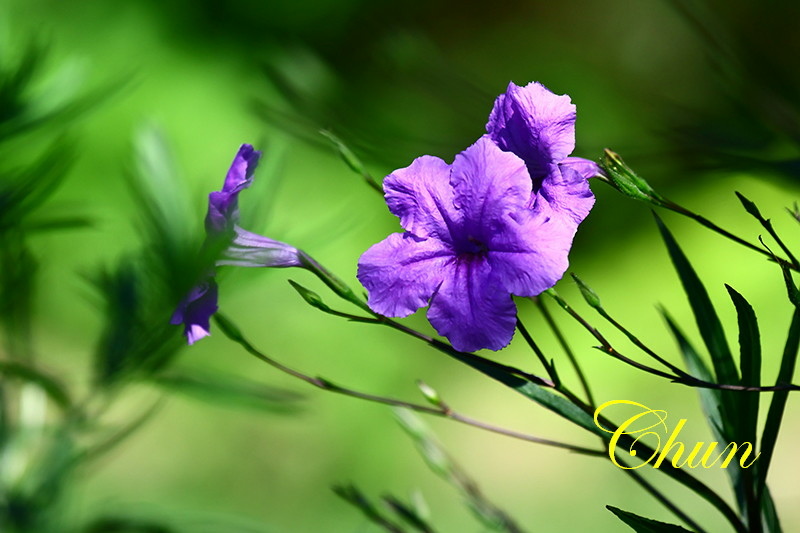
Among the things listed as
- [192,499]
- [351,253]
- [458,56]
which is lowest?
[192,499]

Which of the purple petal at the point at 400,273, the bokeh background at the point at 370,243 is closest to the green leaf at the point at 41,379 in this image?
the purple petal at the point at 400,273

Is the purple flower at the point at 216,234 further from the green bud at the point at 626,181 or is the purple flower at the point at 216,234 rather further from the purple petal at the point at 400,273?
the green bud at the point at 626,181

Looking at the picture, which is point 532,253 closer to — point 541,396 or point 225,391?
point 541,396

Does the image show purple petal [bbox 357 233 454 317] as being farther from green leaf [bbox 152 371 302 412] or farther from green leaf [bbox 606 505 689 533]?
green leaf [bbox 152 371 302 412]

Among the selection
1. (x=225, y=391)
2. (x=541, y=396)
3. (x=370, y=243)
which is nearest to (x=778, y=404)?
(x=541, y=396)

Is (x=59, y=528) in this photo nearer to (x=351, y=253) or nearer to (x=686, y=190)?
(x=351, y=253)

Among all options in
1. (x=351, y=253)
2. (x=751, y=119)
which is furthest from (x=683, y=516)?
(x=351, y=253)

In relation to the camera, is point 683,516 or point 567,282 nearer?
point 683,516

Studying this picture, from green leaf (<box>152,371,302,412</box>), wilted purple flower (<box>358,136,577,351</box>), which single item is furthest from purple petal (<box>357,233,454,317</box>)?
green leaf (<box>152,371,302,412</box>)
